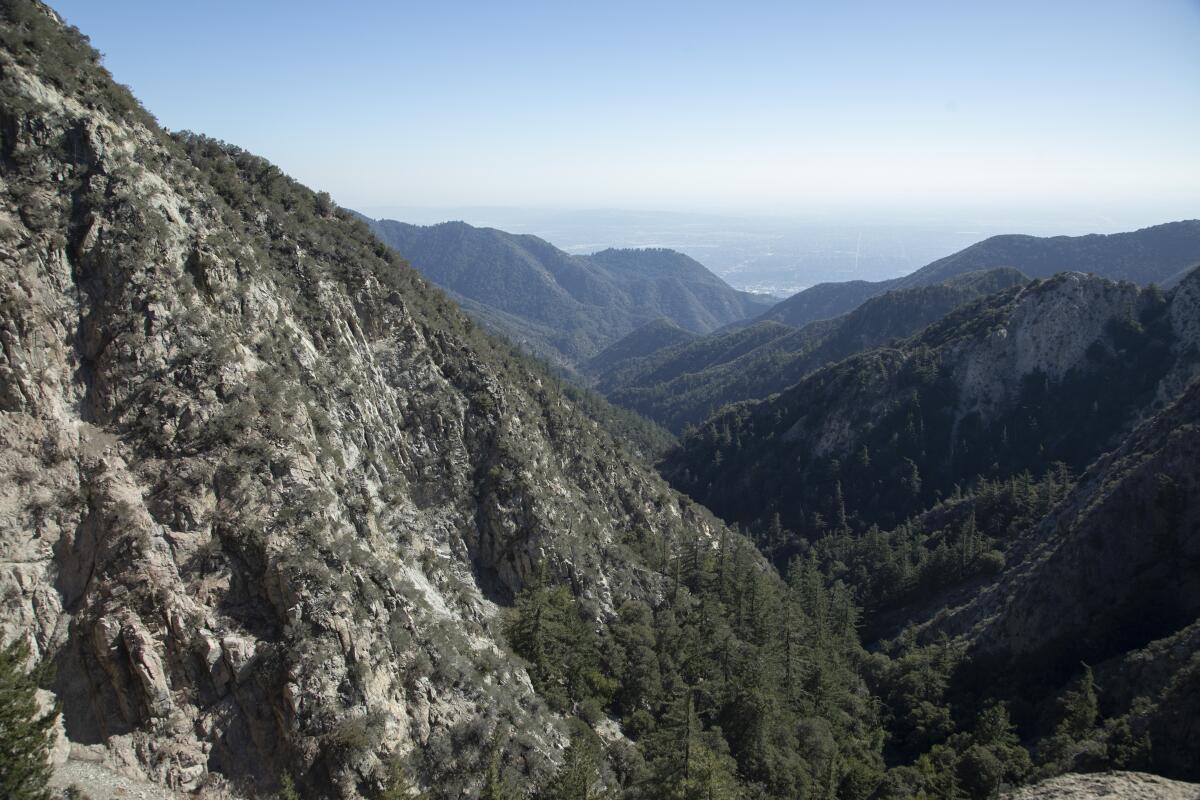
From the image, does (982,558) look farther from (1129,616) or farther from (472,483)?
(472,483)

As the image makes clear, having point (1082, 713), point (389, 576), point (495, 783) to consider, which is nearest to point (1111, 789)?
point (1082, 713)

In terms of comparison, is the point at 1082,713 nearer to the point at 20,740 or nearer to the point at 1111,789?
the point at 1111,789

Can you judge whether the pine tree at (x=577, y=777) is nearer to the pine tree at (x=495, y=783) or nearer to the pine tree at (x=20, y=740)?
the pine tree at (x=495, y=783)

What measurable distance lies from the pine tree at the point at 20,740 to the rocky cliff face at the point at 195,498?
12.4 ft

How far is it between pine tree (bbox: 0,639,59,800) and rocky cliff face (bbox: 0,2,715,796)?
379 centimetres

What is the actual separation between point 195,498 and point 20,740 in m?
9.28

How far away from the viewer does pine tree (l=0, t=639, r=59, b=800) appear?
1529cm

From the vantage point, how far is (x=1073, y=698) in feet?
128

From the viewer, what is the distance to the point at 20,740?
1580 cm

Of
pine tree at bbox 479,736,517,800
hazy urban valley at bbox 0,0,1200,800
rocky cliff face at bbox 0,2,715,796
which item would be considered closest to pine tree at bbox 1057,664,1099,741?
hazy urban valley at bbox 0,0,1200,800

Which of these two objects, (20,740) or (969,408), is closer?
(20,740)

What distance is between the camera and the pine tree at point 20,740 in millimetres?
15289

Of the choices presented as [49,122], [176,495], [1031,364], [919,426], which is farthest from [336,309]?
[1031,364]

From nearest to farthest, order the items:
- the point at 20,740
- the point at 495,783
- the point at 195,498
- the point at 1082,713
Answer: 1. the point at 20,740
2. the point at 495,783
3. the point at 195,498
4. the point at 1082,713
